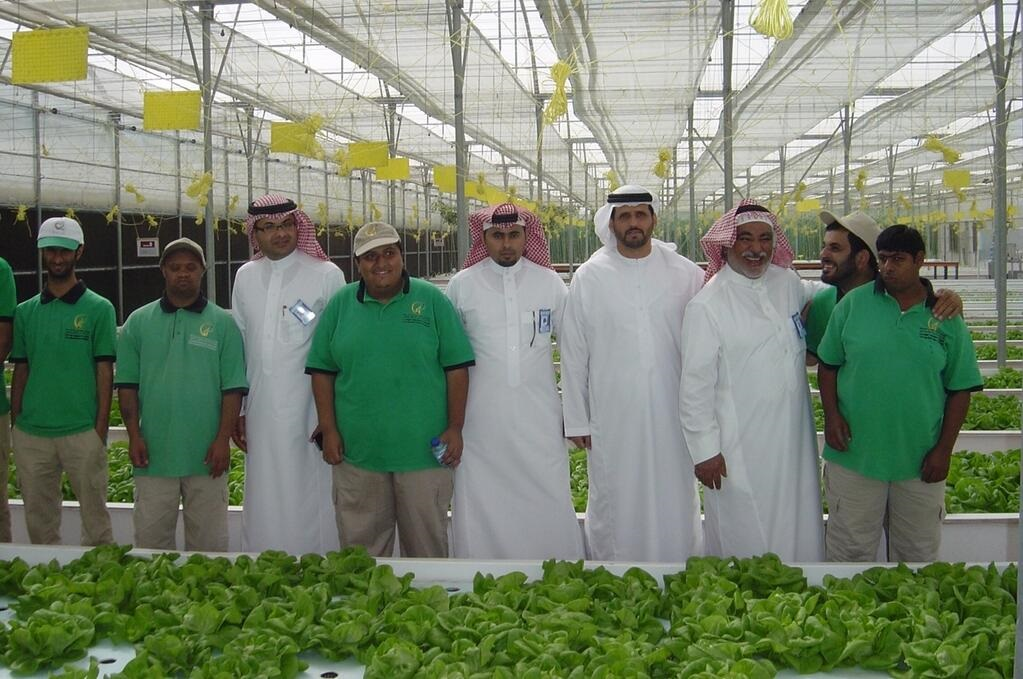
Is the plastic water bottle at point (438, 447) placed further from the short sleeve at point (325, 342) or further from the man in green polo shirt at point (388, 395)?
the short sleeve at point (325, 342)

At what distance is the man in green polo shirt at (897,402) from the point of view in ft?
10.5

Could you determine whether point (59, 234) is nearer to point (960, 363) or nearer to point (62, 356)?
point (62, 356)

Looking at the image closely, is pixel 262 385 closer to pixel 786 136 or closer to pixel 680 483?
pixel 680 483

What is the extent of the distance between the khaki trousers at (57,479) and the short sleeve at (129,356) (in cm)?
47

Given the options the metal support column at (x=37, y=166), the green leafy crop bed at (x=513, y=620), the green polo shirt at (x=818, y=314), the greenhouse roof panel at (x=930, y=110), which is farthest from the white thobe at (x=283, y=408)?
the metal support column at (x=37, y=166)

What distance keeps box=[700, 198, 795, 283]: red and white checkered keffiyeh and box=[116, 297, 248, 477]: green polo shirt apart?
6.00ft

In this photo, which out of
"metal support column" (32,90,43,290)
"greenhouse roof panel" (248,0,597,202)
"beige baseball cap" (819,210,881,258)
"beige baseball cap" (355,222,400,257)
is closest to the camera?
"beige baseball cap" (355,222,400,257)

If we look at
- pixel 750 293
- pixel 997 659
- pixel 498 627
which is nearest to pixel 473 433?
pixel 750 293

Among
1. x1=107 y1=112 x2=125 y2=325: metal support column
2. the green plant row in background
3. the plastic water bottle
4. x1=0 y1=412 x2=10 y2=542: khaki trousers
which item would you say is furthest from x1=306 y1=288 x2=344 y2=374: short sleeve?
x1=107 y1=112 x2=125 y2=325: metal support column

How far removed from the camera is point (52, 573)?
2.84 metres

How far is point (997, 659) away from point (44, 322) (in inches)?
139

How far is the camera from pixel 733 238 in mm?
3486

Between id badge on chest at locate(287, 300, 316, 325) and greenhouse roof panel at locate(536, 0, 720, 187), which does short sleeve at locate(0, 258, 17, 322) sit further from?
greenhouse roof panel at locate(536, 0, 720, 187)

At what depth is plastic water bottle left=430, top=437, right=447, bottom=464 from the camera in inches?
137
